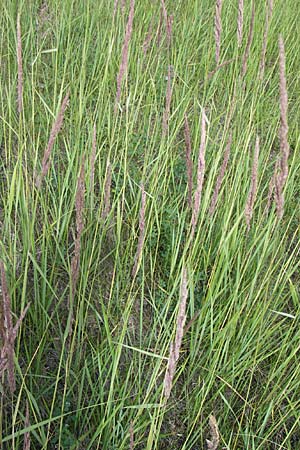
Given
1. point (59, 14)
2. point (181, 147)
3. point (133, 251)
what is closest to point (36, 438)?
point (133, 251)

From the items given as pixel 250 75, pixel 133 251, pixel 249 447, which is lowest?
pixel 249 447

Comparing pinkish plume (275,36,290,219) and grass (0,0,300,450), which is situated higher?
pinkish plume (275,36,290,219)

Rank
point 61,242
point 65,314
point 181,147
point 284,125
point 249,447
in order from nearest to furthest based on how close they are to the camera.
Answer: point 284,125, point 249,447, point 65,314, point 61,242, point 181,147

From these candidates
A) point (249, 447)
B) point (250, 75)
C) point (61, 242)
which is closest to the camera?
point (249, 447)

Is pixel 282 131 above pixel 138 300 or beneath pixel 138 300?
above

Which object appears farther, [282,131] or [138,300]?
[138,300]

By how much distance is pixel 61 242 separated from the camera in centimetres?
155

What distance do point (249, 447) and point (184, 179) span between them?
1.01 meters

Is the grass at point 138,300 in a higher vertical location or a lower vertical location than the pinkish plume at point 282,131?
lower

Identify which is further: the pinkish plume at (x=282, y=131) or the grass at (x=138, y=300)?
the grass at (x=138, y=300)

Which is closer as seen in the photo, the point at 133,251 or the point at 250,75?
the point at 133,251

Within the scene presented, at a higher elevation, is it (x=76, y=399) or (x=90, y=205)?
(x=90, y=205)

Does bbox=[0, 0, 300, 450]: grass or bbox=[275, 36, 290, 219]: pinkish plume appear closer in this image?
bbox=[275, 36, 290, 219]: pinkish plume

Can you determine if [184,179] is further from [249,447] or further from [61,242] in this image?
[249,447]
